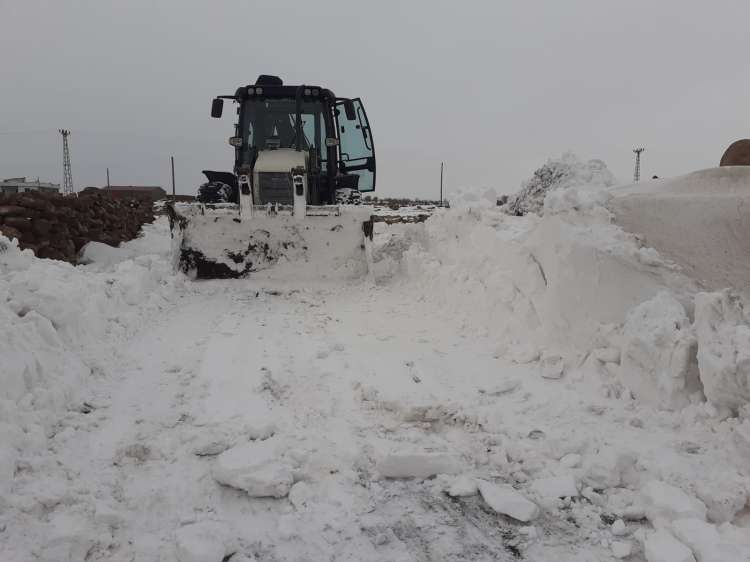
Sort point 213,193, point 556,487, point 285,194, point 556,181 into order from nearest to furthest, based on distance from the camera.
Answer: point 556,487 < point 556,181 < point 285,194 < point 213,193

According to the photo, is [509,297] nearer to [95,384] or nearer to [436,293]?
[436,293]

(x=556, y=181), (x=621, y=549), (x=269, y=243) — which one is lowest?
(x=621, y=549)

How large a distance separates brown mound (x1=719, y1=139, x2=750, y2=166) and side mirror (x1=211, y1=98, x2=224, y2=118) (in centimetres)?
729

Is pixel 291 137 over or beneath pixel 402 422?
over

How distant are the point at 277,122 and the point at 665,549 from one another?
7.80 metres

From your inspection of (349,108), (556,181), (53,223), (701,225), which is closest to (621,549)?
(701,225)

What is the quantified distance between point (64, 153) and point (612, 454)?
152 ft

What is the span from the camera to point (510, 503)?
2.31 metres

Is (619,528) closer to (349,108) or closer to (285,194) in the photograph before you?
(285,194)

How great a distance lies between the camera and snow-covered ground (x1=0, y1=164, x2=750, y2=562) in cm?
213

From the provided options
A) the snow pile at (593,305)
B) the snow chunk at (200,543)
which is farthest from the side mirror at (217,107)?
the snow chunk at (200,543)

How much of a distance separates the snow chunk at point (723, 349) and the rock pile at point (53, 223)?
7483 mm

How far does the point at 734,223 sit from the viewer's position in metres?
4.30

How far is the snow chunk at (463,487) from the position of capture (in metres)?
2.42
